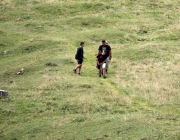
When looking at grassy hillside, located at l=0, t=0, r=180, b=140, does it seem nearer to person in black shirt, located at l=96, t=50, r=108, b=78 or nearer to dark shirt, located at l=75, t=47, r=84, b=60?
person in black shirt, located at l=96, t=50, r=108, b=78

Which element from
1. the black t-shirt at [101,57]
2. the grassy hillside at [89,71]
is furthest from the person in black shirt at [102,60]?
the grassy hillside at [89,71]

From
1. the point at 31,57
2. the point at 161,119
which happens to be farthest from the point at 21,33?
the point at 161,119

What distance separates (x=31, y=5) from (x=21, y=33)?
11.5 meters

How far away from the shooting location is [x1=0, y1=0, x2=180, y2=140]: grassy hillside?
1847 centimetres

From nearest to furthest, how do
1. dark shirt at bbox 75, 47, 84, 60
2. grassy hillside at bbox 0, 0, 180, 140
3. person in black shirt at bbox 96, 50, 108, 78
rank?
grassy hillside at bbox 0, 0, 180, 140 < person in black shirt at bbox 96, 50, 108, 78 < dark shirt at bbox 75, 47, 84, 60

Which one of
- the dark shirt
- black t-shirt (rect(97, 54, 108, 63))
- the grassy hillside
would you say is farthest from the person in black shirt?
the dark shirt

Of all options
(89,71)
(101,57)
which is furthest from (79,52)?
(89,71)

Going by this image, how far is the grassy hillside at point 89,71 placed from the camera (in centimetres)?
1847

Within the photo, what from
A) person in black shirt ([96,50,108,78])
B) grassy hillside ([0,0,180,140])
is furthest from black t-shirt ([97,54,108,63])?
grassy hillside ([0,0,180,140])

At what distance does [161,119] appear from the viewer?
18.8 metres

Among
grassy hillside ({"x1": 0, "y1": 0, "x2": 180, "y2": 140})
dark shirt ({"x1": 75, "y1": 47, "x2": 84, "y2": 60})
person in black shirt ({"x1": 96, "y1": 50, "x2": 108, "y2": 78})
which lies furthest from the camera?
dark shirt ({"x1": 75, "y1": 47, "x2": 84, "y2": 60})

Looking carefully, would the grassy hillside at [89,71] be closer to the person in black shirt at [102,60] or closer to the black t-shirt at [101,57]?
the person in black shirt at [102,60]

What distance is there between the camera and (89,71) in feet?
95.2

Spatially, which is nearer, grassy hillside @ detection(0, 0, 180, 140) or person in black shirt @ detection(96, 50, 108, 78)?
grassy hillside @ detection(0, 0, 180, 140)
